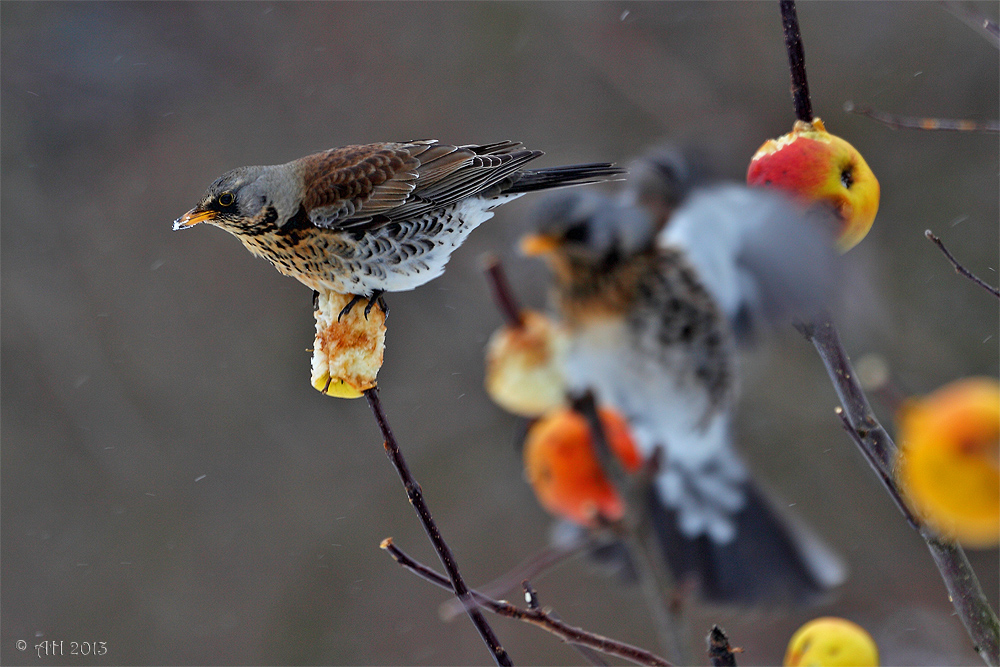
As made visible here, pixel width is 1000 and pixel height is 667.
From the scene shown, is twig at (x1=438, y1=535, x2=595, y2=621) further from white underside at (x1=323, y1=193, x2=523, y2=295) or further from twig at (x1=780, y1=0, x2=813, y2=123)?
twig at (x1=780, y1=0, x2=813, y2=123)

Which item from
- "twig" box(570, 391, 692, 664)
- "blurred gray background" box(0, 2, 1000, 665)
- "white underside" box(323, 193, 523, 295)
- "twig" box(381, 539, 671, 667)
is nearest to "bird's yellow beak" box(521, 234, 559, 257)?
"white underside" box(323, 193, 523, 295)

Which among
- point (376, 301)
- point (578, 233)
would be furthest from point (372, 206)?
point (578, 233)

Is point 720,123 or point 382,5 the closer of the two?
point 720,123

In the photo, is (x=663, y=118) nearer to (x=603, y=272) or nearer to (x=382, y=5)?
(x=382, y=5)

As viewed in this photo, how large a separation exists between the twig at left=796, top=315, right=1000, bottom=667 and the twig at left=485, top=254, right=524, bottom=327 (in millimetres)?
322

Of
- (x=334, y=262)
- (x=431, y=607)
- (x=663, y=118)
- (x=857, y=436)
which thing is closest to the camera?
(x=857, y=436)

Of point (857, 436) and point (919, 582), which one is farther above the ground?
point (857, 436)

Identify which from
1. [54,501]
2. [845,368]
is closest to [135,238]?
[54,501]

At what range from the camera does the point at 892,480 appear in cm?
73

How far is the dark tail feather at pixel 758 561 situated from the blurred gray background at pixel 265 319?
6.79ft

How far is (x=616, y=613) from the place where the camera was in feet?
11.3

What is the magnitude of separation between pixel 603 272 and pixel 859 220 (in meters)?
0.47

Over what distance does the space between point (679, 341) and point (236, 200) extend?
26.5 inches

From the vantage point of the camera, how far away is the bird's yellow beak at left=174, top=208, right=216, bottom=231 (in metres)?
0.73
